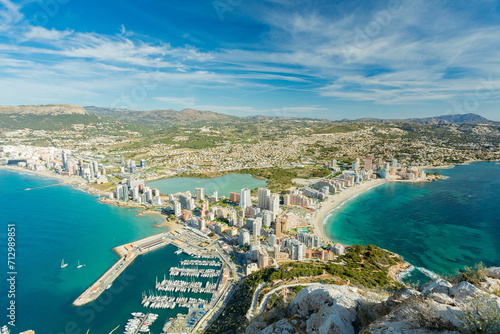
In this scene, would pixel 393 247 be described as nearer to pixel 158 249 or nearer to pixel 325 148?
pixel 158 249

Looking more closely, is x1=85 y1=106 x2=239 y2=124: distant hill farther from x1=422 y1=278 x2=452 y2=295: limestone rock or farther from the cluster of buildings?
x1=422 y1=278 x2=452 y2=295: limestone rock

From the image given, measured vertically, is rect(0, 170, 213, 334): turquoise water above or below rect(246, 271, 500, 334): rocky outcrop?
below

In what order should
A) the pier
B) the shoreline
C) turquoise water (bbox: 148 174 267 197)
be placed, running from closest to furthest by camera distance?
1. the pier
2. the shoreline
3. turquoise water (bbox: 148 174 267 197)

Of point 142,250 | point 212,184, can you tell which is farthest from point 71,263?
point 212,184

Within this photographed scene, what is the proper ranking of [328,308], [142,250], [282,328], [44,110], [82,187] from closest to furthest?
[328,308], [282,328], [142,250], [82,187], [44,110]

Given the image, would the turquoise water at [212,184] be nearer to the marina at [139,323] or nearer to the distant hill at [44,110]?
the marina at [139,323]

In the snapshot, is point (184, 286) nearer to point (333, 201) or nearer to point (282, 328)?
point (282, 328)

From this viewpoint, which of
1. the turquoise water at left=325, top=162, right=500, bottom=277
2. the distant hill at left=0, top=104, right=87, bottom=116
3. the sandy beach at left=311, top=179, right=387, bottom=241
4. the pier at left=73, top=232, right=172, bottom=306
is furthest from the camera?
the distant hill at left=0, top=104, right=87, bottom=116

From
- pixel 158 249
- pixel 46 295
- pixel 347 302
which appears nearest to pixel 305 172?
pixel 158 249

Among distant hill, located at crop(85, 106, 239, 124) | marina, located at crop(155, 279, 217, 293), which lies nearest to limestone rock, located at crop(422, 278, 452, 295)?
marina, located at crop(155, 279, 217, 293)
